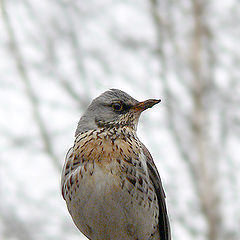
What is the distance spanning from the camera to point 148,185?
359 centimetres

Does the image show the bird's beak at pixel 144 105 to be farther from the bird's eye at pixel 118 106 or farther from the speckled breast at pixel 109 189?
the speckled breast at pixel 109 189

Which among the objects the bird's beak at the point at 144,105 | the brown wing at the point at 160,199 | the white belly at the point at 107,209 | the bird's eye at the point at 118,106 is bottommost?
the white belly at the point at 107,209

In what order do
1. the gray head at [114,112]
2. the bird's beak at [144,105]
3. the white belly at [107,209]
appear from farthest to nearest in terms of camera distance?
the gray head at [114,112] → the bird's beak at [144,105] → the white belly at [107,209]

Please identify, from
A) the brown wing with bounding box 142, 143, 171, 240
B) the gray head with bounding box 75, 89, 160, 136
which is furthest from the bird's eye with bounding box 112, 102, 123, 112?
the brown wing with bounding box 142, 143, 171, 240

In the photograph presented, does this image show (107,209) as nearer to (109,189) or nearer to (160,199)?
(109,189)

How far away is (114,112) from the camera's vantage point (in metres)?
3.84

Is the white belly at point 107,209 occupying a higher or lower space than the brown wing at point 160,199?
lower

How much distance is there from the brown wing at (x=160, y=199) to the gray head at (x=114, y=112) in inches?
11.2

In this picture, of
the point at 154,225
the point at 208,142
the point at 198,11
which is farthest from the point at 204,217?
the point at 154,225

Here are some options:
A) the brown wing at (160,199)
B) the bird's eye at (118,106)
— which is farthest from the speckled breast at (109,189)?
the bird's eye at (118,106)

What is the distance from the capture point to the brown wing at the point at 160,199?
3.75 meters

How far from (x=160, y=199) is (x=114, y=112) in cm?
82

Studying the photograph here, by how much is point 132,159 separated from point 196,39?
9.19 metres

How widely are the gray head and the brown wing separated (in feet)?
0.93
